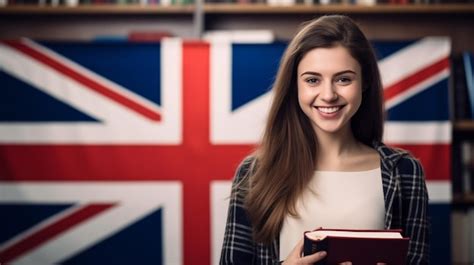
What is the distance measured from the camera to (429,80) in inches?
93.1

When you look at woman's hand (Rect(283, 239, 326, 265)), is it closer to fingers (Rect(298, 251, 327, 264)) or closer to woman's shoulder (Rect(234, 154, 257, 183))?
fingers (Rect(298, 251, 327, 264))

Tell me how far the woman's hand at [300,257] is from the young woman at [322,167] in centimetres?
2

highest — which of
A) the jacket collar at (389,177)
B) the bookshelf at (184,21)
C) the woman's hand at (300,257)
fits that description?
the bookshelf at (184,21)

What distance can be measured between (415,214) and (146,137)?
1430 millimetres

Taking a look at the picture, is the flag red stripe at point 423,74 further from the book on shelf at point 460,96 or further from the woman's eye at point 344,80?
the woman's eye at point 344,80

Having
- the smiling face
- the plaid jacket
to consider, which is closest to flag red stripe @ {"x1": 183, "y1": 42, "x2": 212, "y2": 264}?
the plaid jacket

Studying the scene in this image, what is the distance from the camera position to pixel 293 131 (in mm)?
1215

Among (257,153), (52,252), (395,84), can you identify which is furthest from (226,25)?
(257,153)

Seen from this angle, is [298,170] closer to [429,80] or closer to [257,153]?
[257,153]

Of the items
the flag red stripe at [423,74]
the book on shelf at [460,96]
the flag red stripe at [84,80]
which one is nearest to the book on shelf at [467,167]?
the book on shelf at [460,96]

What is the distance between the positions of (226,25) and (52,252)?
1322 millimetres

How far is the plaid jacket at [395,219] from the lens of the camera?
1.17m

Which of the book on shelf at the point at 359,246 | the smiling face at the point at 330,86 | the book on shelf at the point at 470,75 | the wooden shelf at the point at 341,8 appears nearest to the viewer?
the book on shelf at the point at 359,246

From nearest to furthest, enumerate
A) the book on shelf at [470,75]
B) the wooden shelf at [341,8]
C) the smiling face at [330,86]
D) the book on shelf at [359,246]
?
the book on shelf at [359,246]
the smiling face at [330,86]
the book on shelf at [470,75]
the wooden shelf at [341,8]
